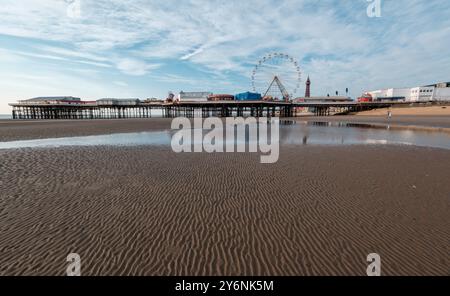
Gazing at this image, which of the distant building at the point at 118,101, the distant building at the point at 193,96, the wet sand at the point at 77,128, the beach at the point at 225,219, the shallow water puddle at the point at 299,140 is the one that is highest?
the distant building at the point at 193,96

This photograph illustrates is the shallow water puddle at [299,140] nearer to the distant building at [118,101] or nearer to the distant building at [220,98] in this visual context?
the distant building at [220,98]

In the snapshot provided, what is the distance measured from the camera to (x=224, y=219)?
15.5ft

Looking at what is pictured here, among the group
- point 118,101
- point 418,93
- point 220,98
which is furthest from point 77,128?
point 418,93

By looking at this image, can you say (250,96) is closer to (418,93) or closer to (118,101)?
(118,101)

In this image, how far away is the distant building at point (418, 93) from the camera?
8565 centimetres

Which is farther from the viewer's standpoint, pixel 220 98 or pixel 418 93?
pixel 418 93

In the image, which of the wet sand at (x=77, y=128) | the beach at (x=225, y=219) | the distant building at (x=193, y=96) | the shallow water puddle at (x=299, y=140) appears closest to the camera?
the beach at (x=225, y=219)

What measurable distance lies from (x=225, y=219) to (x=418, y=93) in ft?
405

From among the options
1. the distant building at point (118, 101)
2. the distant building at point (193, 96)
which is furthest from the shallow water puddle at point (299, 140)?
the distant building at point (118, 101)

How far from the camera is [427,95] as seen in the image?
8925 centimetres

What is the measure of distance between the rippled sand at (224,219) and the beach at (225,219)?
0.08ft

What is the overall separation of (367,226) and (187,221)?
12.4 ft
